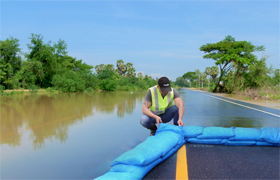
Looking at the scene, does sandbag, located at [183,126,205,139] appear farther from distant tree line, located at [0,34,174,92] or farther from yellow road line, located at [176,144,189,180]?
distant tree line, located at [0,34,174,92]

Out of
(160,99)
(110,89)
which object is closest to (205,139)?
(160,99)

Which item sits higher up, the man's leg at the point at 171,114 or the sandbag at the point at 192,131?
the man's leg at the point at 171,114

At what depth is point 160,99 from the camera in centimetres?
Result: 482

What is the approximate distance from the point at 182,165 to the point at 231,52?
29745 millimetres

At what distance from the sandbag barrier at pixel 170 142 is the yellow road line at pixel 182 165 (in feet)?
0.36

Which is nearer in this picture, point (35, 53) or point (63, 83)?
point (63, 83)

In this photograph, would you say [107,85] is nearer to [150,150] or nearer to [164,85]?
[164,85]

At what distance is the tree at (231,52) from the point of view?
89.5 ft

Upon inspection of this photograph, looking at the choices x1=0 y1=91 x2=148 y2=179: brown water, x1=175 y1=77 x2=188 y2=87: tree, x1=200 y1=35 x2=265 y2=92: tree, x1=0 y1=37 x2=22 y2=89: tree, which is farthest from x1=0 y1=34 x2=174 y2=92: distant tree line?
x1=175 y1=77 x2=188 y2=87: tree

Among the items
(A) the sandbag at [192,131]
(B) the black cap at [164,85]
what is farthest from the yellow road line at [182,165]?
(B) the black cap at [164,85]

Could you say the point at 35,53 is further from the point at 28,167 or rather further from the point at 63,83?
the point at 28,167

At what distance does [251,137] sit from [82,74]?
37.8 m

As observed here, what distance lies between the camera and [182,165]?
324cm

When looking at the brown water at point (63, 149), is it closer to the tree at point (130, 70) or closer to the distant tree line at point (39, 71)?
the distant tree line at point (39, 71)
